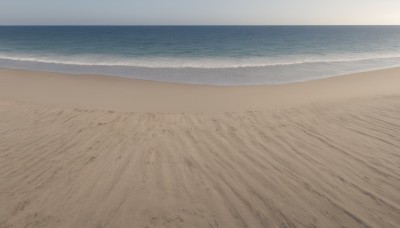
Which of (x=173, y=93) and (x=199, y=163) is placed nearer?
(x=199, y=163)

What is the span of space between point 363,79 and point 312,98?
6.54 m

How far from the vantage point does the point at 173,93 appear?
11.2 meters

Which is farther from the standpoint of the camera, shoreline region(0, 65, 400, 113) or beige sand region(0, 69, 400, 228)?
shoreline region(0, 65, 400, 113)

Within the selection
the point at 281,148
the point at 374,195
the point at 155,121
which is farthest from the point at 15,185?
the point at 374,195

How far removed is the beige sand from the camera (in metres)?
3.99

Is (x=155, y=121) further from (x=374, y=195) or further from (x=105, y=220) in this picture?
(x=374, y=195)

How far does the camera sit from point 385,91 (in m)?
11.6

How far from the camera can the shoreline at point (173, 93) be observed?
30.7ft

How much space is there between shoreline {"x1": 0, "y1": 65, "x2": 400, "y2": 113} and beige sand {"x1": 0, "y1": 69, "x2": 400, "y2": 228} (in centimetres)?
17

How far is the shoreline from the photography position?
30.7ft

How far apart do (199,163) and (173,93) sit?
6.23m

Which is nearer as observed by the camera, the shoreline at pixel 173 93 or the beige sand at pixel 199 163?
the beige sand at pixel 199 163

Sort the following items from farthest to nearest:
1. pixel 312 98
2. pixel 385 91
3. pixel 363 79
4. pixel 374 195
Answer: pixel 363 79, pixel 385 91, pixel 312 98, pixel 374 195

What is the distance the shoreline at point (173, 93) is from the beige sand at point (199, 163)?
0.17m
